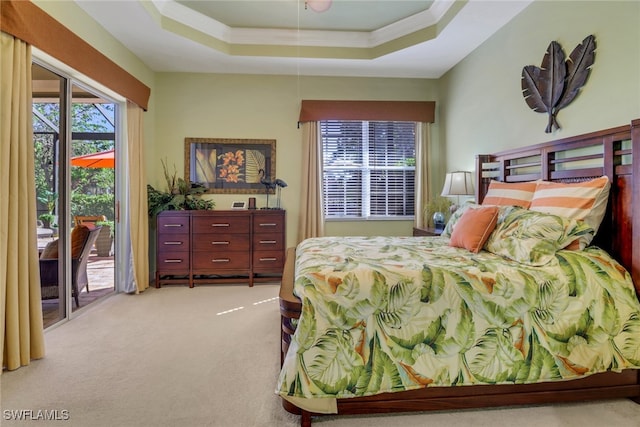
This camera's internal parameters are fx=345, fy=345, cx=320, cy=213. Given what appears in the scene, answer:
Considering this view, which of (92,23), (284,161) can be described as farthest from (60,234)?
(284,161)

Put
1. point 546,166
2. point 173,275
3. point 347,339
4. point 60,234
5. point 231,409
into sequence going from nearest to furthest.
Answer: point 347,339, point 231,409, point 546,166, point 60,234, point 173,275

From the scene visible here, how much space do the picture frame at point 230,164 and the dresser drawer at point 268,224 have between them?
1.83 feet

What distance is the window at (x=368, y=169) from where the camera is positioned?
478 centimetres

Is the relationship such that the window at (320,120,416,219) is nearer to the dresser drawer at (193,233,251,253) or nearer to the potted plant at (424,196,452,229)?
the potted plant at (424,196,452,229)

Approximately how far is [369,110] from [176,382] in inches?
150

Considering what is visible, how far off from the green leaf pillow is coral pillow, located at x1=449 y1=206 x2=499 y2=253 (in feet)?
0.57

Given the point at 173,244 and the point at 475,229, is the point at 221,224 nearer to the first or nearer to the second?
the point at 173,244

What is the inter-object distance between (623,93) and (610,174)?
1.67ft

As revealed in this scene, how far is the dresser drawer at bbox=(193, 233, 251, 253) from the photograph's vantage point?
4098 millimetres

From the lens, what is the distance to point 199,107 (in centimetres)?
454

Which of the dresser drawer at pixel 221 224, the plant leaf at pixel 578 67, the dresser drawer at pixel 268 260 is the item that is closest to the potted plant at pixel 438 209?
the plant leaf at pixel 578 67

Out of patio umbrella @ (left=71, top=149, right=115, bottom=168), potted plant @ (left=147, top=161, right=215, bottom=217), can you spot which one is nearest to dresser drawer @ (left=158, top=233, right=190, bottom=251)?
potted plant @ (left=147, top=161, right=215, bottom=217)

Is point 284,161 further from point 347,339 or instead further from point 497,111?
point 347,339

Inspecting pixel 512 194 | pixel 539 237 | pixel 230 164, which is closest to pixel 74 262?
pixel 230 164
